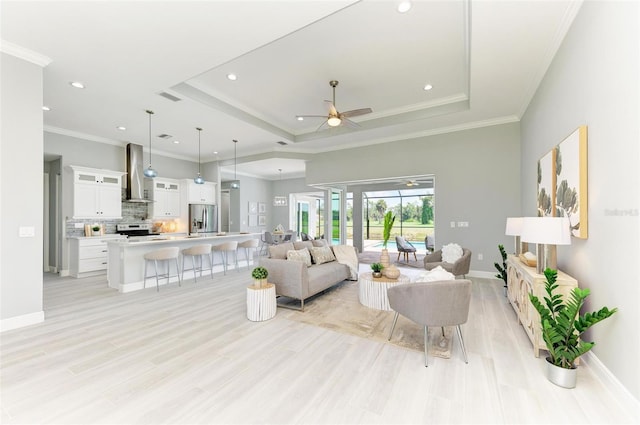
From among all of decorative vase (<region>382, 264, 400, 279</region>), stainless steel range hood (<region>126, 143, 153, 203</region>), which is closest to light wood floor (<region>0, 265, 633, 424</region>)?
decorative vase (<region>382, 264, 400, 279</region>)

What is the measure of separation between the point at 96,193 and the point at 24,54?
3.95 metres

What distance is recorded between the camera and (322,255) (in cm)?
501

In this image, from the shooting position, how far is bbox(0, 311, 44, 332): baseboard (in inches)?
123

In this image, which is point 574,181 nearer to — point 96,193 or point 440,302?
point 440,302

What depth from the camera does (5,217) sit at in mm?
3160

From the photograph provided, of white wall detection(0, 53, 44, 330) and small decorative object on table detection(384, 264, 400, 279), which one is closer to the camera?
white wall detection(0, 53, 44, 330)

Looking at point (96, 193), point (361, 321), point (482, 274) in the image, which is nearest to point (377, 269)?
point (361, 321)

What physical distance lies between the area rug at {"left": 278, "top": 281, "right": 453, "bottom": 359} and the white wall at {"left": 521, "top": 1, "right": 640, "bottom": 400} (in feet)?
3.97

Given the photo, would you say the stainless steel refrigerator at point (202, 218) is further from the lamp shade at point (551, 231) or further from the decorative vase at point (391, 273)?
the lamp shade at point (551, 231)

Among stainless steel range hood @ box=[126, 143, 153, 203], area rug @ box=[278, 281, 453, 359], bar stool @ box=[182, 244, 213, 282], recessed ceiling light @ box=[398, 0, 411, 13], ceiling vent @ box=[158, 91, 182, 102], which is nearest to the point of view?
recessed ceiling light @ box=[398, 0, 411, 13]

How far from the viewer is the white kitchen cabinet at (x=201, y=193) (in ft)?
27.6

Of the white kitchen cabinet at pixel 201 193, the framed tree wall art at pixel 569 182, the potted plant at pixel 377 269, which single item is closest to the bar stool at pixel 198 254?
the white kitchen cabinet at pixel 201 193

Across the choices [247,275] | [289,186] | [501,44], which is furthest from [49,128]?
[501,44]

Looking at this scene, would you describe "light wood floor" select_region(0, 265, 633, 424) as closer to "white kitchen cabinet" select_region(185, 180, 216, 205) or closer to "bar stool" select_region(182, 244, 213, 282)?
"bar stool" select_region(182, 244, 213, 282)
